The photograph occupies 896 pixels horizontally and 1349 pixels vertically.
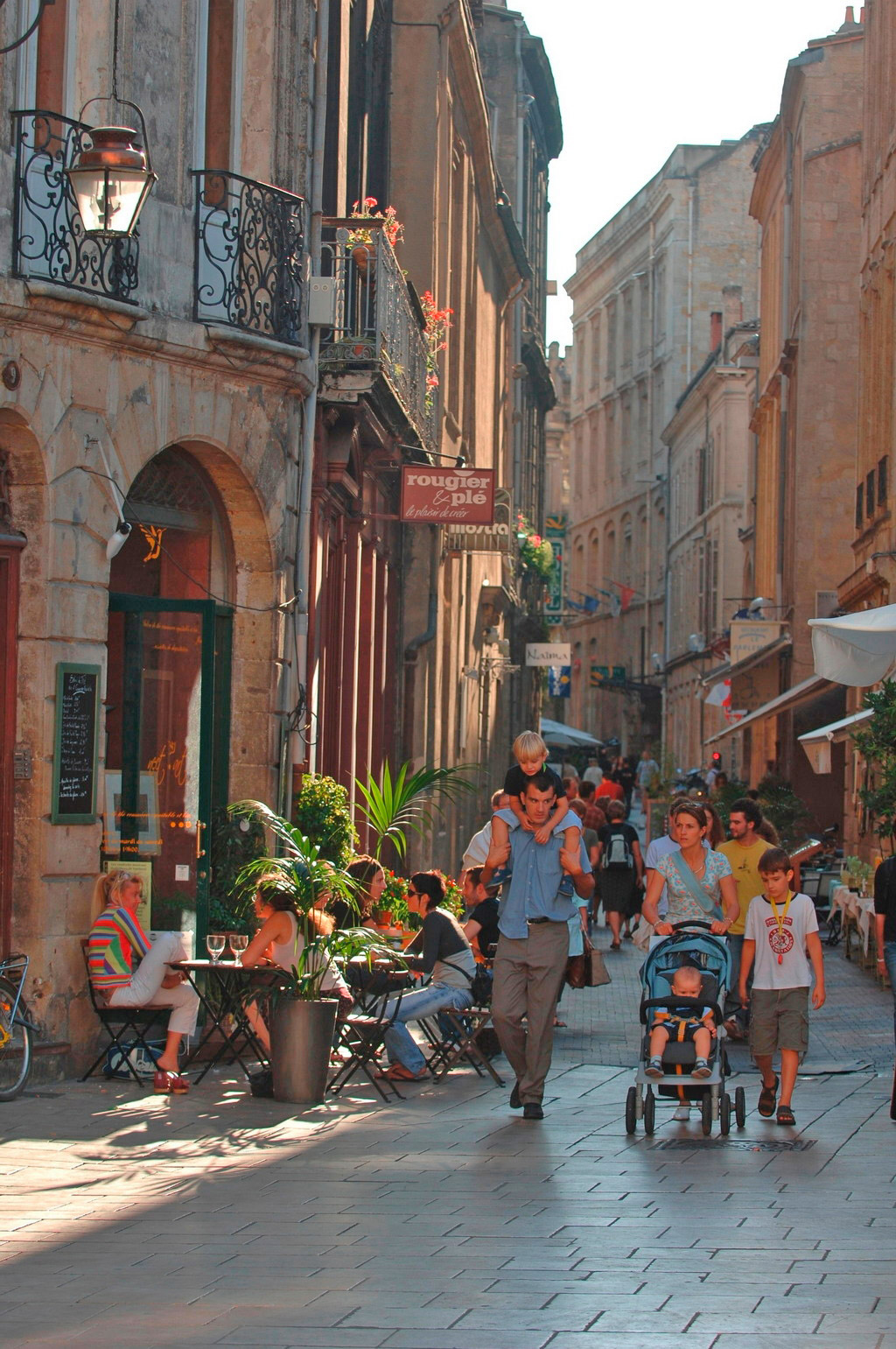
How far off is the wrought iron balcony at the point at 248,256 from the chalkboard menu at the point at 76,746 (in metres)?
2.52

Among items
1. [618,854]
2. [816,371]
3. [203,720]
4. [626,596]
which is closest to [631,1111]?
[203,720]

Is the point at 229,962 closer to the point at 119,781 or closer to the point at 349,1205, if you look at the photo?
the point at 119,781

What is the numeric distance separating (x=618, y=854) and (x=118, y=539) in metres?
10.2

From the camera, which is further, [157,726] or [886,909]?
[157,726]

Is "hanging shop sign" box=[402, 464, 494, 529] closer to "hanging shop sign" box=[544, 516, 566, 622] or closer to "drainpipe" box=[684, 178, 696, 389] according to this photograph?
"hanging shop sign" box=[544, 516, 566, 622]

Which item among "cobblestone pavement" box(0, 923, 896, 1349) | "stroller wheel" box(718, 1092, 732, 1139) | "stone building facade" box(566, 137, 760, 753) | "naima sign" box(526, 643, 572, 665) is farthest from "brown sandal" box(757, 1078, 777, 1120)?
"stone building facade" box(566, 137, 760, 753)

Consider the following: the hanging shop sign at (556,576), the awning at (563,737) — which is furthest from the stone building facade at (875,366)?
the awning at (563,737)

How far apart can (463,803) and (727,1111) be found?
1828 cm

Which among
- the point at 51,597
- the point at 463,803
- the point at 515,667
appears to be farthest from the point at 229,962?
the point at 515,667

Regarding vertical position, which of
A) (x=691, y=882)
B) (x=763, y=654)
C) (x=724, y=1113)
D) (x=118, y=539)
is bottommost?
(x=724, y=1113)

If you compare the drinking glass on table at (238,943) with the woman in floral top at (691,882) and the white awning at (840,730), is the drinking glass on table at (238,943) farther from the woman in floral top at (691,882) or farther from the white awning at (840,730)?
the white awning at (840,730)

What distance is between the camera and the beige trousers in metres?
10.0

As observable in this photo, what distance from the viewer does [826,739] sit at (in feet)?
64.6

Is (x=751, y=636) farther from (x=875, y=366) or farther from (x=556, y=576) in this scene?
(x=556, y=576)
